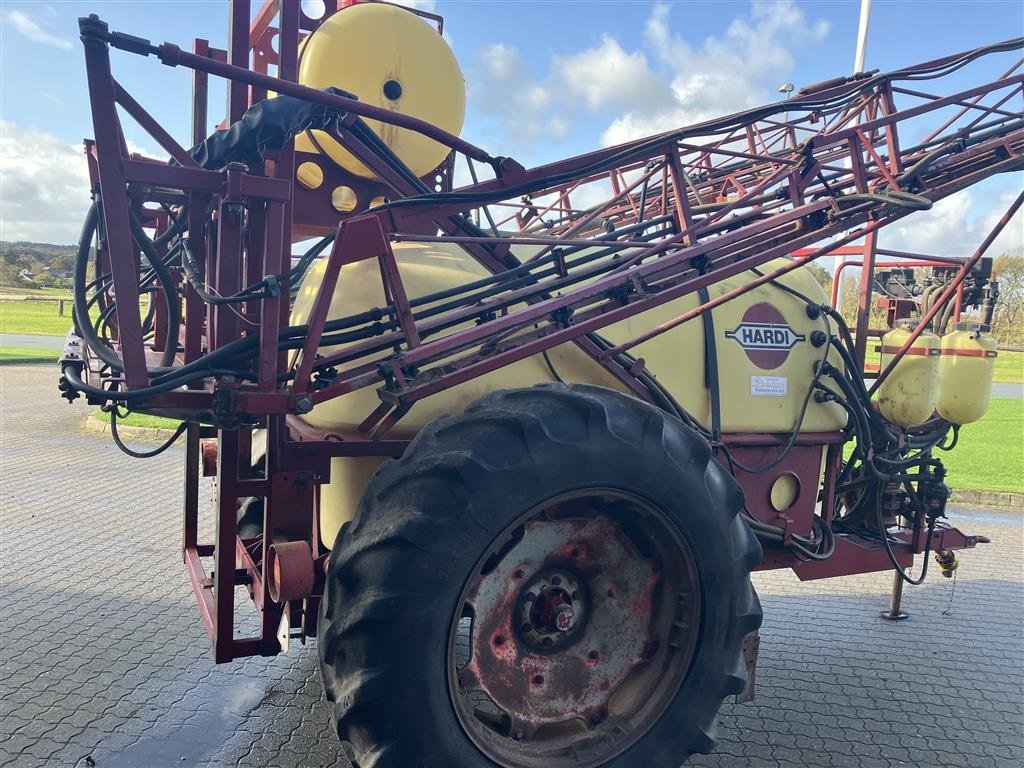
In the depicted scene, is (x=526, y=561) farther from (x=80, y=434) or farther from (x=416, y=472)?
(x=80, y=434)

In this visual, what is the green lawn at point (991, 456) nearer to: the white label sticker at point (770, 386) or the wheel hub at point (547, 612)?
the white label sticker at point (770, 386)

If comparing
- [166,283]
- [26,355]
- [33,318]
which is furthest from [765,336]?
[33,318]

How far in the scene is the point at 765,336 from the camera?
3.84 m

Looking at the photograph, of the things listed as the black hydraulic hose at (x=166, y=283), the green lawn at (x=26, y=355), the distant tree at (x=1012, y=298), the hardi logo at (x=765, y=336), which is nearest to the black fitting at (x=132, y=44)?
the black hydraulic hose at (x=166, y=283)

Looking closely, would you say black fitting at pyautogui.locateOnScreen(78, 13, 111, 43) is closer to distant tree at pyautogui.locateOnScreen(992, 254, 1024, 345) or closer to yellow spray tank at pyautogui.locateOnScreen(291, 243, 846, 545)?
yellow spray tank at pyautogui.locateOnScreen(291, 243, 846, 545)

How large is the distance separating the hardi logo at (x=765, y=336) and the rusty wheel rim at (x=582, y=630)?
1.35 m

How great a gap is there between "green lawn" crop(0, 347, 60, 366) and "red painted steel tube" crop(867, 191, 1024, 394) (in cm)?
2150

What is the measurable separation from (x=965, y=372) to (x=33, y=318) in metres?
43.4

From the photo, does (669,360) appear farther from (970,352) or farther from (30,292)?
(30,292)

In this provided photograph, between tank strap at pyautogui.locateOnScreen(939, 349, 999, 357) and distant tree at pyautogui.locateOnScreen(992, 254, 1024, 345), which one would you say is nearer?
tank strap at pyautogui.locateOnScreen(939, 349, 999, 357)

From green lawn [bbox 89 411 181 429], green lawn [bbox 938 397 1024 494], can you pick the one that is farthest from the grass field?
green lawn [bbox 89 411 181 429]

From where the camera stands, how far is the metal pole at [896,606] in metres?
5.11

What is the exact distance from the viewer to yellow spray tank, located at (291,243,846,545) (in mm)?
3162

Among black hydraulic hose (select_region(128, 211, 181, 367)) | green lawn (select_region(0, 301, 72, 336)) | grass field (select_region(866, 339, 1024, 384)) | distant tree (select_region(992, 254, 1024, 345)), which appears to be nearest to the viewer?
black hydraulic hose (select_region(128, 211, 181, 367))
